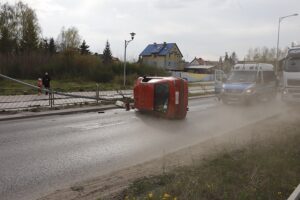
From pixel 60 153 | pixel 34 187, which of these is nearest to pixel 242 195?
pixel 34 187

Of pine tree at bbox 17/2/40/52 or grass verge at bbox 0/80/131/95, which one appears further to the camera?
pine tree at bbox 17/2/40/52

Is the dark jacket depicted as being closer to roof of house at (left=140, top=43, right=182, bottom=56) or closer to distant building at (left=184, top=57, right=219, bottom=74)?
distant building at (left=184, top=57, right=219, bottom=74)

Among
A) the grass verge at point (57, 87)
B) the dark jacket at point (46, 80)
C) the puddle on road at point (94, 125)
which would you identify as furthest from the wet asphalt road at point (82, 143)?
the dark jacket at point (46, 80)

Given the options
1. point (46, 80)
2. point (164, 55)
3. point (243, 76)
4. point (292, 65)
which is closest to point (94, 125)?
point (292, 65)

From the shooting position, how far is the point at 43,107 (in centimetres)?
1798

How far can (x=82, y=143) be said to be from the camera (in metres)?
10.5

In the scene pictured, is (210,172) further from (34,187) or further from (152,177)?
(34,187)

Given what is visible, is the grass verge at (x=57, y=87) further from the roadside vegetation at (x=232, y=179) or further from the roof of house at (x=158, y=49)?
the roof of house at (x=158, y=49)

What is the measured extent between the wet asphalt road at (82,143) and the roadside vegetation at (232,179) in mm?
1509

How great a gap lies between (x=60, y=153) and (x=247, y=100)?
15.5 meters

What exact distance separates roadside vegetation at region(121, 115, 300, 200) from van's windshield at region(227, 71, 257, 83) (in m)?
14.7

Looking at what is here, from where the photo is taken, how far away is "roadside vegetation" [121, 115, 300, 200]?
5770 mm

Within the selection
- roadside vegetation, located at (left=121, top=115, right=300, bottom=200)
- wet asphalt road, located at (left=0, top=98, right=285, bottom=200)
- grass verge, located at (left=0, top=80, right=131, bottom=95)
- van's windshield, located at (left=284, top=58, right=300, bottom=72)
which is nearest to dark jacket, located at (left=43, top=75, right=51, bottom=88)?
grass verge, located at (left=0, top=80, right=131, bottom=95)

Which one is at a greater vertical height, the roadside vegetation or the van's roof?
the van's roof
